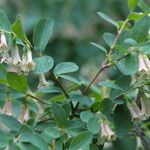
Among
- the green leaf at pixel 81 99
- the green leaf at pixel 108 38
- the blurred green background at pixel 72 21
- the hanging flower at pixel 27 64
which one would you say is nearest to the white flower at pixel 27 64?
Result: the hanging flower at pixel 27 64

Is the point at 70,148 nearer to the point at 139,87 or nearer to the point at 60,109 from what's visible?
the point at 60,109

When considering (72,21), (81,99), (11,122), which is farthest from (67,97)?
(72,21)

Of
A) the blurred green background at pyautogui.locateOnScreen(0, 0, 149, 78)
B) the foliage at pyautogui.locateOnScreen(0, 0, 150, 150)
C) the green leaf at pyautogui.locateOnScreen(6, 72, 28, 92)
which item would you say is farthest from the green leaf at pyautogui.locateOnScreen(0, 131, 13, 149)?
the blurred green background at pyautogui.locateOnScreen(0, 0, 149, 78)

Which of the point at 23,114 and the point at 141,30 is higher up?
the point at 141,30

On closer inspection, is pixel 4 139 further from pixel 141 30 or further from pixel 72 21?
pixel 72 21

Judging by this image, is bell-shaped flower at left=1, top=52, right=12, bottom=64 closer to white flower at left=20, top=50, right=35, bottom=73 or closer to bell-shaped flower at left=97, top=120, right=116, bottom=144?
white flower at left=20, top=50, right=35, bottom=73

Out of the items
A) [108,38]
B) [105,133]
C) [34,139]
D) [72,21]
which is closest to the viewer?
[34,139]
